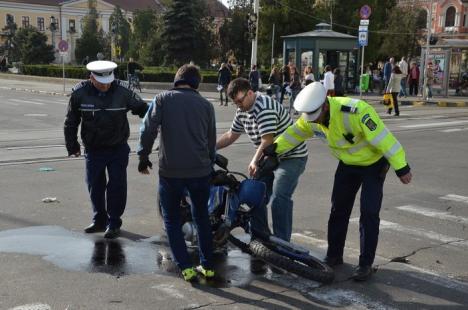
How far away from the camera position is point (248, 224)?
5.03 meters

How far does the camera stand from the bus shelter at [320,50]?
26547mm

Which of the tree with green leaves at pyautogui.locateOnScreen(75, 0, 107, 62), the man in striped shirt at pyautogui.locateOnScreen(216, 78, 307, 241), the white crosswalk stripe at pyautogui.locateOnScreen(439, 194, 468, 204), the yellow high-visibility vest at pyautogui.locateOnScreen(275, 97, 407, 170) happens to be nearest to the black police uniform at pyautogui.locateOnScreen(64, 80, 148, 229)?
the man in striped shirt at pyautogui.locateOnScreen(216, 78, 307, 241)

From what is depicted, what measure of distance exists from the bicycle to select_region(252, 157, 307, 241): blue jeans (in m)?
0.18

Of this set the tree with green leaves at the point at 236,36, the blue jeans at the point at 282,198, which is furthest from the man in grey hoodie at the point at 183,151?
the tree with green leaves at the point at 236,36

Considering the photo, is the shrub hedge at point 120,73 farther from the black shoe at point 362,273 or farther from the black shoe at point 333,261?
the black shoe at point 362,273

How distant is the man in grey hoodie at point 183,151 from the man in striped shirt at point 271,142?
21.0 inches

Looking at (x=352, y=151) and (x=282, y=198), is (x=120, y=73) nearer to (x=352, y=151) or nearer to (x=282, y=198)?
(x=282, y=198)

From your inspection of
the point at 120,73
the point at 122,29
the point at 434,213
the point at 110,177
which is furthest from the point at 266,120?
the point at 122,29

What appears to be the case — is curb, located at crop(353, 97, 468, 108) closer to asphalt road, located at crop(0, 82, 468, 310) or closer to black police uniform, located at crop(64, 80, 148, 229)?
asphalt road, located at crop(0, 82, 468, 310)

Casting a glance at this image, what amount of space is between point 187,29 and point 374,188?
4594 cm

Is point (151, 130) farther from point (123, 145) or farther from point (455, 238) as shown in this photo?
point (455, 238)

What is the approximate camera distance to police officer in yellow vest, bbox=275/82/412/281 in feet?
14.5

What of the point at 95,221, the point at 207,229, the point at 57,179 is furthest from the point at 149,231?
the point at 57,179

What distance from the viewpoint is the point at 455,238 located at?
6.07m
